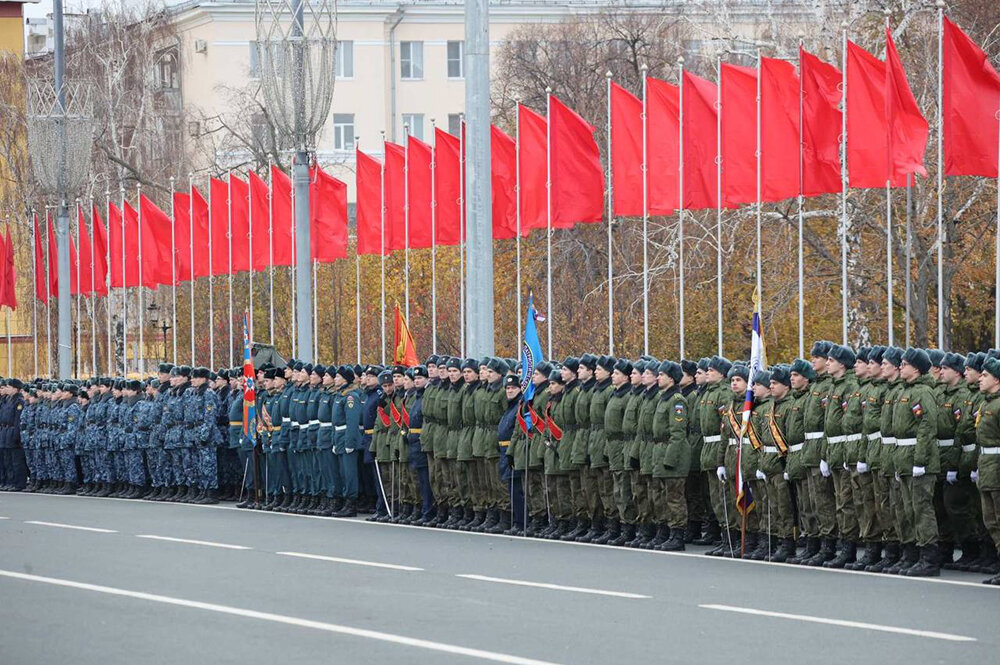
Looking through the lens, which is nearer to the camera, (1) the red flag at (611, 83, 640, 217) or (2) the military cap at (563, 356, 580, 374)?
(2) the military cap at (563, 356, 580, 374)

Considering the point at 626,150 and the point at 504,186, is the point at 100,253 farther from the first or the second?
the point at 626,150

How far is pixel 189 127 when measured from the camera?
58.5 metres

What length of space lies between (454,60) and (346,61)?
4.28 metres

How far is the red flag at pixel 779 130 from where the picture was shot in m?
21.5

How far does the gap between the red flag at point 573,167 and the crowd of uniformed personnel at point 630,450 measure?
3439 millimetres

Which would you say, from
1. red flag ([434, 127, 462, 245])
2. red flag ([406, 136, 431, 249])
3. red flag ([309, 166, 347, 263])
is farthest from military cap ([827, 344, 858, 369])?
red flag ([309, 166, 347, 263])

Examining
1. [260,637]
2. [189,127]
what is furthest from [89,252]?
[260,637]

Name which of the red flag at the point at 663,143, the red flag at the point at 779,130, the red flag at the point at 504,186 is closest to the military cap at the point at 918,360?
the red flag at the point at 779,130

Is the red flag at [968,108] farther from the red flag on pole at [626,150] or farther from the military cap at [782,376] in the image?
the red flag on pole at [626,150]

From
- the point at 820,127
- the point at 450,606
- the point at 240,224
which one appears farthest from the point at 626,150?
the point at 450,606

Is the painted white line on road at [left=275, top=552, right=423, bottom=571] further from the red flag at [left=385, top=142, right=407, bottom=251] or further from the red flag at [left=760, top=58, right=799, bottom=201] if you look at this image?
the red flag at [left=385, top=142, right=407, bottom=251]

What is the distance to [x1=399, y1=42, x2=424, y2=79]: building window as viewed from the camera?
72312mm

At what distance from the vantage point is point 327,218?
30.1 m

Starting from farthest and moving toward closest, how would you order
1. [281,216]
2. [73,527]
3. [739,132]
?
[281,216]
[739,132]
[73,527]
